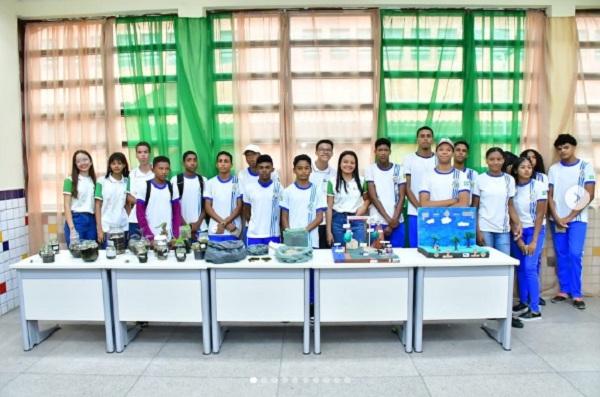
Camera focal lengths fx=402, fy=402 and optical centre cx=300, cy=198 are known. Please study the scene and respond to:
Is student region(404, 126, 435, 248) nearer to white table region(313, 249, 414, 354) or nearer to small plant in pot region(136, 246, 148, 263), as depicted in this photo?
white table region(313, 249, 414, 354)

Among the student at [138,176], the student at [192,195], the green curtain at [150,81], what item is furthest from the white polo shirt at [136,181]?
the green curtain at [150,81]

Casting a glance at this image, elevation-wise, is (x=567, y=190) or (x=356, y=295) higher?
(x=567, y=190)

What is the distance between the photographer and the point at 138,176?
3902mm

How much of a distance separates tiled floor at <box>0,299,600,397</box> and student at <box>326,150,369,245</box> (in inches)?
34.1

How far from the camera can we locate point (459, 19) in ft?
13.7

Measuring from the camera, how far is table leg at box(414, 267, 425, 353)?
2928 millimetres

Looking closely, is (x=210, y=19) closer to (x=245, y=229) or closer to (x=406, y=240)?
(x=245, y=229)

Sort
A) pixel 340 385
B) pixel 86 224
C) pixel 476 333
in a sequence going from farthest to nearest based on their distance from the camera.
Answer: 1. pixel 86 224
2. pixel 476 333
3. pixel 340 385

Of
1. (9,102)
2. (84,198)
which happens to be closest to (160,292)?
(84,198)

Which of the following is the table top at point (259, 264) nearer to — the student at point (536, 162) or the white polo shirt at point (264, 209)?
the white polo shirt at point (264, 209)

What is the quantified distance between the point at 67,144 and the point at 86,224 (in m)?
1.06

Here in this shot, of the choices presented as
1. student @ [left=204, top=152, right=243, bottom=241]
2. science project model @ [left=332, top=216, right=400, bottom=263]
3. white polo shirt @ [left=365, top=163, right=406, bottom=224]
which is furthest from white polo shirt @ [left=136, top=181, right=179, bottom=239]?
white polo shirt @ [left=365, top=163, right=406, bottom=224]

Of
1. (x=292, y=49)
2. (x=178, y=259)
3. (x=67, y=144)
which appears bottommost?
(x=178, y=259)

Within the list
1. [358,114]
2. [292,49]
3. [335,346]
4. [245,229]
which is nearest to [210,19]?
[292,49]
